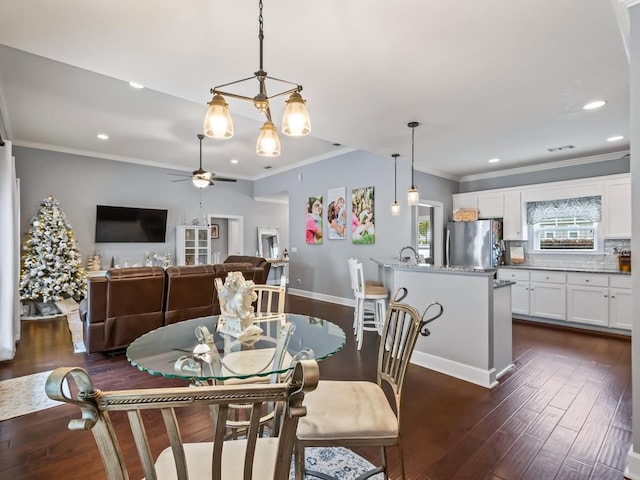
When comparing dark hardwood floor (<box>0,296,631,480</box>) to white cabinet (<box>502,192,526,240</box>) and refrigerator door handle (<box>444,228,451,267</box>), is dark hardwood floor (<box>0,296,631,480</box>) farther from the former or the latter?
refrigerator door handle (<box>444,228,451,267</box>)

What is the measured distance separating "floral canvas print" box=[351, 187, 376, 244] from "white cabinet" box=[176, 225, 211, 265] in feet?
12.2

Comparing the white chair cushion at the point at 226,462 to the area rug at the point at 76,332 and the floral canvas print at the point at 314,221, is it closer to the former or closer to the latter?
the area rug at the point at 76,332

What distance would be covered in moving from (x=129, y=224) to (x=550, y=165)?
8126mm

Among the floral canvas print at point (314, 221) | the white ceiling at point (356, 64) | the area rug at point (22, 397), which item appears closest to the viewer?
the white ceiling at point (356, 64)

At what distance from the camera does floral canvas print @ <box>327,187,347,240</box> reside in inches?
246

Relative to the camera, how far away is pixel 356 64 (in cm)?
242

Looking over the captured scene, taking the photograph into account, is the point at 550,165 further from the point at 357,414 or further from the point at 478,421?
the point at 357,414

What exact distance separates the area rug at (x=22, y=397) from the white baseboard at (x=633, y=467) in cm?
388

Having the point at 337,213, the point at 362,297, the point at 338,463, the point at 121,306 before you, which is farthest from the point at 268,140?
the point at 337,213

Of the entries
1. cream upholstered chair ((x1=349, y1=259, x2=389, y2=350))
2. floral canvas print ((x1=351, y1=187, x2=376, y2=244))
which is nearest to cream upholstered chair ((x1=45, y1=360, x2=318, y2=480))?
cream upholstered chair ((x1=349, y1=259, x2=389, y2=350))

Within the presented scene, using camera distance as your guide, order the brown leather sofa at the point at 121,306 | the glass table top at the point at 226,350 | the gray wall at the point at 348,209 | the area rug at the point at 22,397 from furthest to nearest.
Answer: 1. the gray wall at the point at 348,209
2. the brown leather sofa at the point at 121,306
3. the area rug at the point at 22,397
4. the glass table top at the point at 226,350

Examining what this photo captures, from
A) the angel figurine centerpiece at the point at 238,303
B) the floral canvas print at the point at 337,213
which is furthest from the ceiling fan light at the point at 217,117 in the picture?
the floral canvas print at the point at 337,213

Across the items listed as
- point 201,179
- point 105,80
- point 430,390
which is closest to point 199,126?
point 201,179

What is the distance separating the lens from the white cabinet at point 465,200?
242 inches
